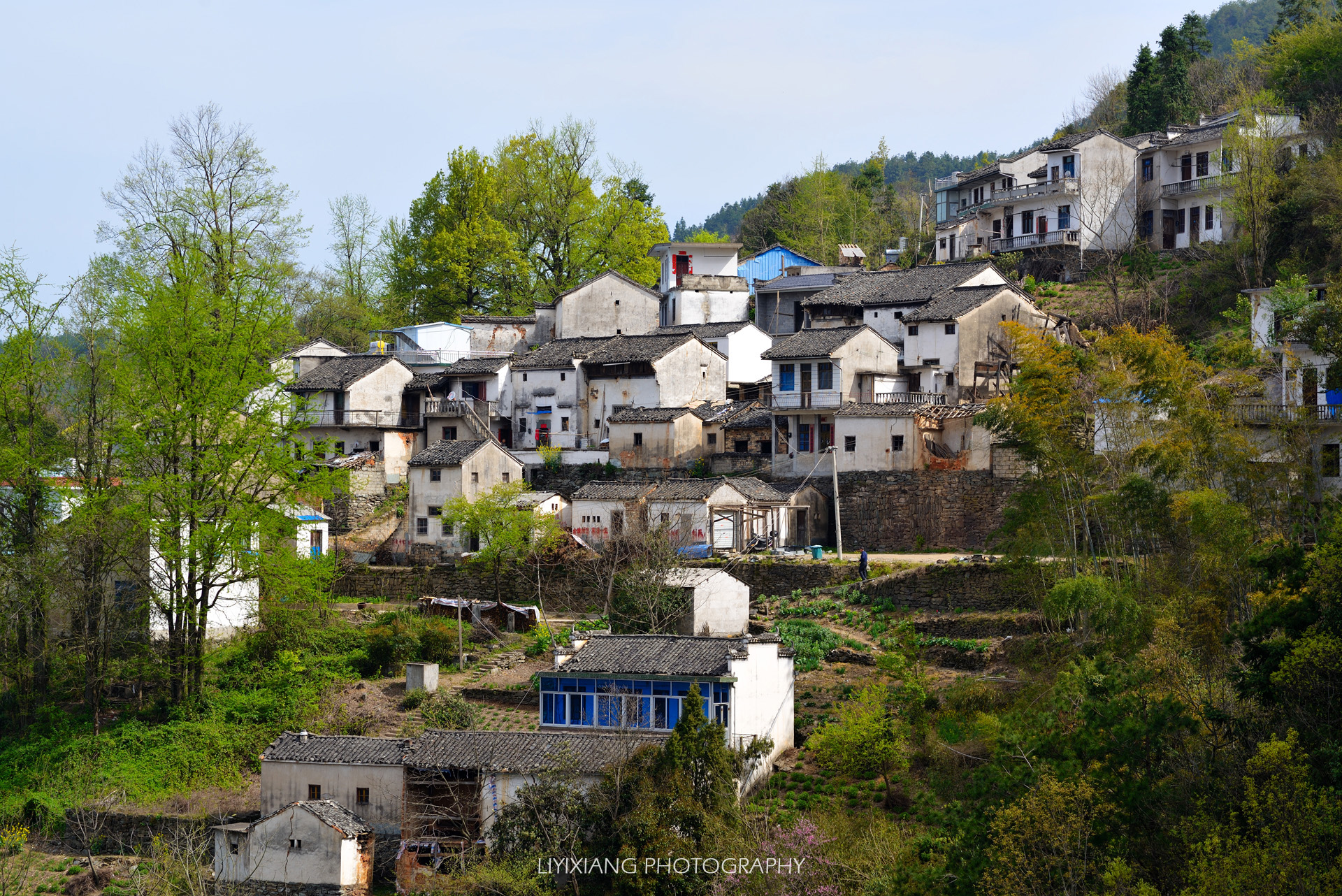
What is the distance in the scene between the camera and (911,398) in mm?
39094

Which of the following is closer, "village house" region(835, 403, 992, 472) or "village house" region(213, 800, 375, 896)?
"village house" region(213, 800, 375, 896)

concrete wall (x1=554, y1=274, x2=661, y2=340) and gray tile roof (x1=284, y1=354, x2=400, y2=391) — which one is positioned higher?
concrete wall (x1=554, y1=274, x2=661, y2=340)

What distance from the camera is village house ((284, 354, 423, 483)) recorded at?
4500 centimetres

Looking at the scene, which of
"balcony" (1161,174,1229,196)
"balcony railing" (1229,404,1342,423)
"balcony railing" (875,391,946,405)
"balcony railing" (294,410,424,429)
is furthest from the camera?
"balcony" (1161,174,1229,196)

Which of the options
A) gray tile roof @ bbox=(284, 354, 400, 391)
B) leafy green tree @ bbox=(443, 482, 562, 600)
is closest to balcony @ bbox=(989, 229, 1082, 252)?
gray tile roof @ bbox=(284, 354, 400, 391)

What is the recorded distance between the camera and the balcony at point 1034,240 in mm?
50062

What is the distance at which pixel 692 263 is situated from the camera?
169 ft

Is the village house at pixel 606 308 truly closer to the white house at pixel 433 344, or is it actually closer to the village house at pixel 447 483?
the white house at pixel 433 344

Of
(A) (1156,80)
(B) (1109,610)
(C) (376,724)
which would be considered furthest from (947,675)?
(A) (1156,80)

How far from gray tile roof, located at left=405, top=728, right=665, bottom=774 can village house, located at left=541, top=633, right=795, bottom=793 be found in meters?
1.05

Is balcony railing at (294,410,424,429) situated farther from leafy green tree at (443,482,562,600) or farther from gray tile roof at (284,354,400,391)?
leafy green tree at (443,482,562,600)

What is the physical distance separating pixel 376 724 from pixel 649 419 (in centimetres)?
1574

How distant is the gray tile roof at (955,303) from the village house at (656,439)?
7.55 m

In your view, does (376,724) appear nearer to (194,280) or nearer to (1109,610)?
(194,280)
